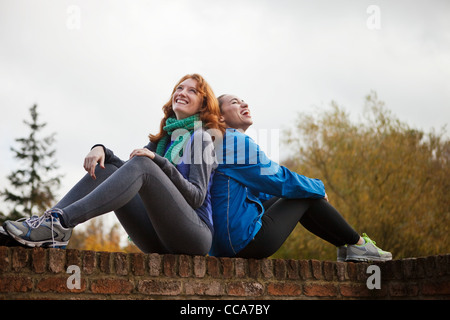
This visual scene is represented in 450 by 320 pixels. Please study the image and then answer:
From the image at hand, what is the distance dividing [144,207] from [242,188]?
1.94ft

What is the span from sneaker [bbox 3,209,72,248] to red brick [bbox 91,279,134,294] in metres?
0.29

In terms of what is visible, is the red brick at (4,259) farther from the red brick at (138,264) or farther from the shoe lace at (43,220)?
the red brick at (138,264)

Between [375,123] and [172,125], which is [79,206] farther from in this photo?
[375,123]

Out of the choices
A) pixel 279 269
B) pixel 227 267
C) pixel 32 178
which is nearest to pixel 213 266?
pixel 227 267

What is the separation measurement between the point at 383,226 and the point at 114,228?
14.9 m

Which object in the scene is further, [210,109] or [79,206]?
[210,109]

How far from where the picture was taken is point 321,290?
10.5ft

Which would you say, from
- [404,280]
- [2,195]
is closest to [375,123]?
[404,280]

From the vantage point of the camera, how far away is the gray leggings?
94.8 inches

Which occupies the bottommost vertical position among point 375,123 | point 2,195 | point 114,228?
point 114,228

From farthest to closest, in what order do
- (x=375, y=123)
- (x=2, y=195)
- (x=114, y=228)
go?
(x=114, y=228), (x=2, y=195), (x=375, y=123)

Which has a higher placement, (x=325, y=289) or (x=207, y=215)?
(x=207, y=215)

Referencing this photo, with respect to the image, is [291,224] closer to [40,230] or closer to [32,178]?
[40,230]

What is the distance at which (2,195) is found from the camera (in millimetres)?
21750
